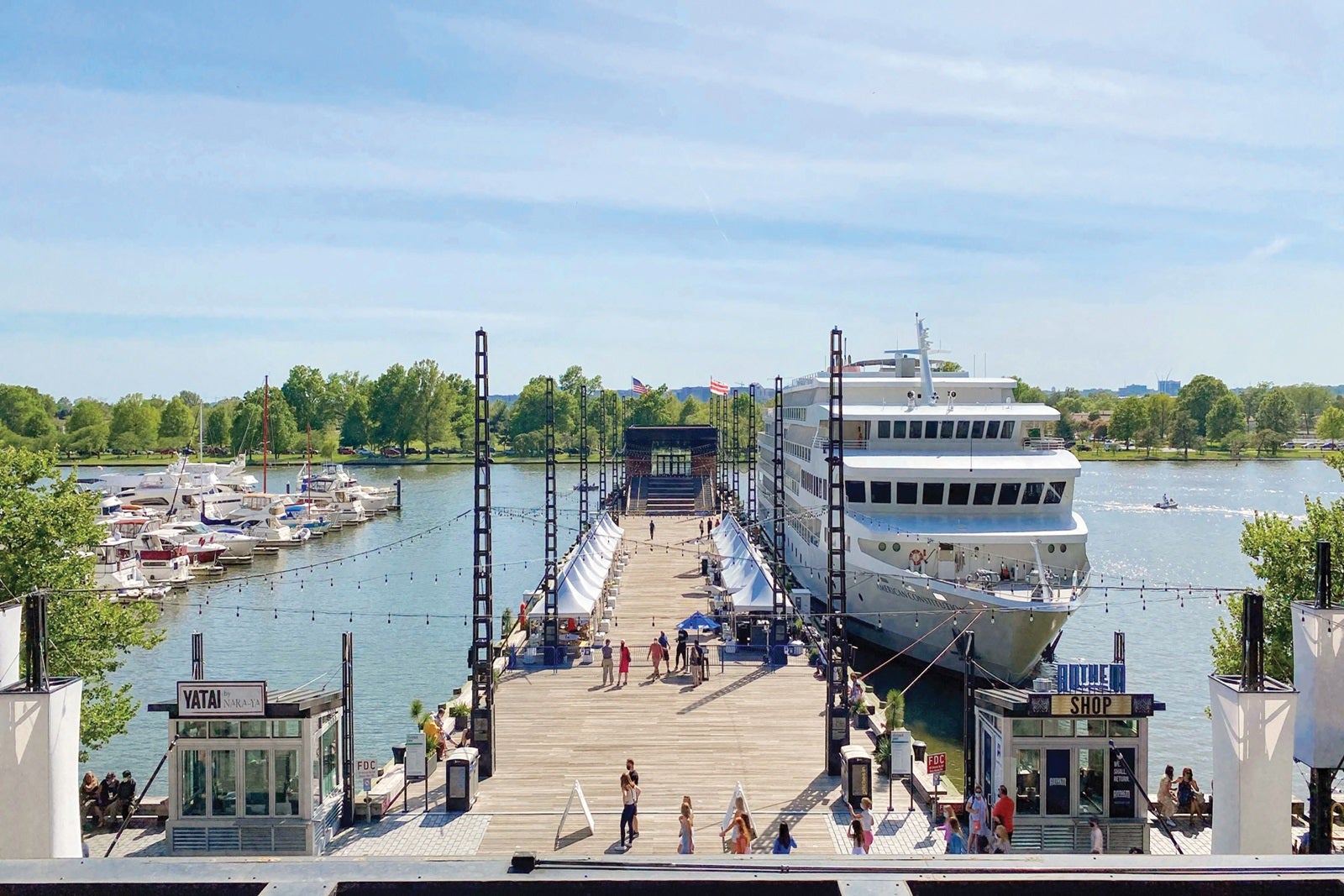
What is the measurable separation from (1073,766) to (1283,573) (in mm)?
11234

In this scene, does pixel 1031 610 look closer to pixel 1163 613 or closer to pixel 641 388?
pixel 1163 613

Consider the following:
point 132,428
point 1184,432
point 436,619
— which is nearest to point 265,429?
point 436,619

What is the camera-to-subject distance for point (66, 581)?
2322 cm

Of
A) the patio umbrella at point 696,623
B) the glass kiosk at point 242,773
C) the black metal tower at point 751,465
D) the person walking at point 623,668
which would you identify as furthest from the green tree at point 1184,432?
the glass kiosk at point 242,773

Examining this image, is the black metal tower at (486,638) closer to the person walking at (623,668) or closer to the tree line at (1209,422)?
the person walking at (623,668)

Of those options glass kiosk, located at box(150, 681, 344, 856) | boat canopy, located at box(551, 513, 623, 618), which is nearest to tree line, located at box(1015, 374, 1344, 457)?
boat canopy, located at box(551, 513, 623, 618)

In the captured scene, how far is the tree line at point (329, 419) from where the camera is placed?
155 metres

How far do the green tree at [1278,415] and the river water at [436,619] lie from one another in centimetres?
7401

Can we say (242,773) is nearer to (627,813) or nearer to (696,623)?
(627,813)

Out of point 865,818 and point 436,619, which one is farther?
point 436,619

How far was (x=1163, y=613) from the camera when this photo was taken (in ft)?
152

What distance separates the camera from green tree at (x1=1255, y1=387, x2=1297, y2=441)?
Result: 16000cm

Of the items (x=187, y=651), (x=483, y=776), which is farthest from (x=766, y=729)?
(x=187, y=651)

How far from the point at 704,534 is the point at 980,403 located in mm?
22246
